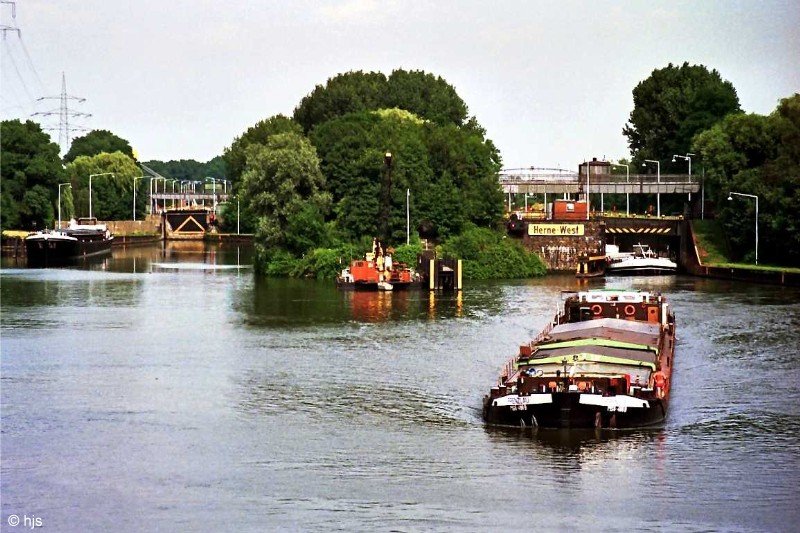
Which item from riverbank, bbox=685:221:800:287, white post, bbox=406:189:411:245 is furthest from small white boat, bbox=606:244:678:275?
white post, bbox=406:189:411:245

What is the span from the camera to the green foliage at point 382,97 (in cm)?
14975

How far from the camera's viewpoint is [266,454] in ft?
124

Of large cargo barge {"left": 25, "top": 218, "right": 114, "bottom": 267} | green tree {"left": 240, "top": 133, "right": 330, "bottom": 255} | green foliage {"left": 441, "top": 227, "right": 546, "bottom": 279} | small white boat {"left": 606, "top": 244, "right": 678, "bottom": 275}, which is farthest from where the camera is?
large cargo barge {"left": 25, "top": 218, "right": 114, "bottom": 267}

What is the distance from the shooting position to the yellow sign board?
110688mm

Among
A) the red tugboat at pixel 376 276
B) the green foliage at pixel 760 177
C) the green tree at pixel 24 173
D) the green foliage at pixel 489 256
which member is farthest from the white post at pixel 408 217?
the green tree at pixel 24 173

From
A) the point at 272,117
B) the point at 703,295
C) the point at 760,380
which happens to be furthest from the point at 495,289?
the point at 272,117

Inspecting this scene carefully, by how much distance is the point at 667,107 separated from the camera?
154250 millimetres

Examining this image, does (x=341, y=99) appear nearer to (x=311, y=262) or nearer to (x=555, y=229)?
(x=555, y=229)

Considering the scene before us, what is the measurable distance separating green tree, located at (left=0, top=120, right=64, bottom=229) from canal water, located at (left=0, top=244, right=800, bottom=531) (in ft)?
288

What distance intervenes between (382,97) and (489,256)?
5047 cm

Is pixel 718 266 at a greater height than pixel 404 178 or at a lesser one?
lesser

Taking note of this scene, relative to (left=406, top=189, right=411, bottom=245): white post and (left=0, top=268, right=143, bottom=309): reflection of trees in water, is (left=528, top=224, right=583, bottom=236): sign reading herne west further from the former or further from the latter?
(left=0, top=268, right=143, bottom=309): reflection of trees in water

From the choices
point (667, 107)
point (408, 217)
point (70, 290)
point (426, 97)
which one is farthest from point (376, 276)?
point (667, 107)

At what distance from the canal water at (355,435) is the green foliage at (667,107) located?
254 feet
